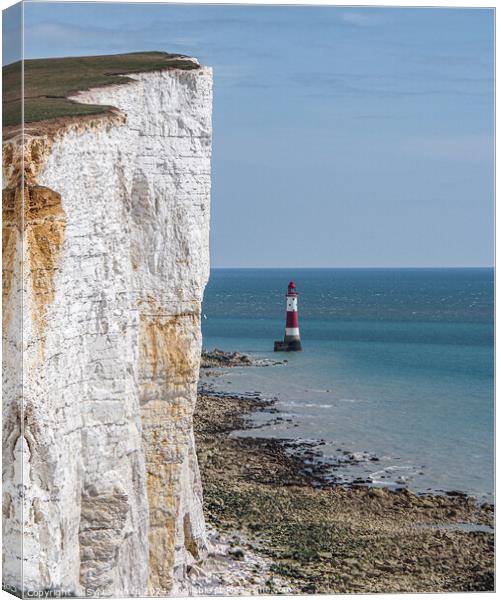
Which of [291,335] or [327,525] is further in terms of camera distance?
[291,335]

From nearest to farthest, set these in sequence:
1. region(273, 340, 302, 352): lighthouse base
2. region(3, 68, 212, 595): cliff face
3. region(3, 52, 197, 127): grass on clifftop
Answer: region(3, 68, 212, 595): cliff face → region(3, 52, 197, 127): grass on clifftop → region(273, 340, 302, 352): lighthouse base

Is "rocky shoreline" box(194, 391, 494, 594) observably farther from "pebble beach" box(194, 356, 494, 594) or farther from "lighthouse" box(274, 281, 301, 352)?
"lighthouse" box(274, 281, 301, 352)

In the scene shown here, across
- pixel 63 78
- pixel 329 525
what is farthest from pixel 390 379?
pixel 63 78

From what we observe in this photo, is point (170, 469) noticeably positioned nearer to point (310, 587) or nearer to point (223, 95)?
point (310, 587)

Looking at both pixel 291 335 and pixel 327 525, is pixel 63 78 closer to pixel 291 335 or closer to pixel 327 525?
pixel 327 525

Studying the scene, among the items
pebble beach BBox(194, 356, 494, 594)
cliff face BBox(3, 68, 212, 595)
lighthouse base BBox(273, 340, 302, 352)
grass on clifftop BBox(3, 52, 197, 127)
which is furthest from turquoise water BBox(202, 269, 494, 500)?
grass on clifftop BBox(3, 52, 197, 127)

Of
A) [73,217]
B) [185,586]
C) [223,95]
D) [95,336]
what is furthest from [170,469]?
[223,95]
